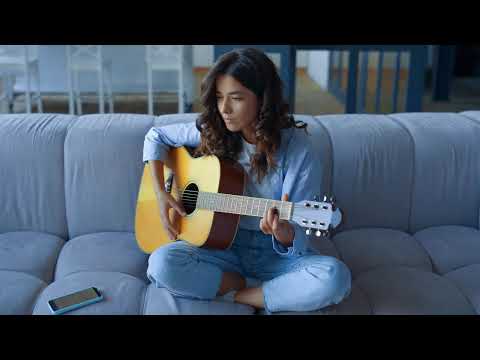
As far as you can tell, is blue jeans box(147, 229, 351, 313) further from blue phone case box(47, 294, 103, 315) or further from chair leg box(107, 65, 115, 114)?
chair leg box(107, 65, 115, 114)

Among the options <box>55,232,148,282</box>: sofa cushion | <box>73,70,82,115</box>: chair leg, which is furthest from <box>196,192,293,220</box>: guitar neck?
<box>73,70,82,115</box>: chair leg

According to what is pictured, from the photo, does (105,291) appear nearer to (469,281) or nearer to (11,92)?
(469,281)

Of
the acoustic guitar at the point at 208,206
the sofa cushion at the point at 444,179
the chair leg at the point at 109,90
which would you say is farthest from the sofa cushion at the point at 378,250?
the chair leg at the point at 109,90

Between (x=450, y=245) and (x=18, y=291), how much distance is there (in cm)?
142

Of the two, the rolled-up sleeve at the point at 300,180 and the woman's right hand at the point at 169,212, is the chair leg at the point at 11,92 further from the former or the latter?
the rolled-up sleeve at the point at 300,180

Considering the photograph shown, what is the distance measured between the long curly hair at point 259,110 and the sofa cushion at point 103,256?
44cm

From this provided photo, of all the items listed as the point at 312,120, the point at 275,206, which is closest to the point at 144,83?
the point at 312,120

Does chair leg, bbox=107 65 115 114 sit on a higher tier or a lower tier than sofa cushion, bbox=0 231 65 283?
higher

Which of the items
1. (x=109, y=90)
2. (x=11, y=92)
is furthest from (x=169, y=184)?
(x=11, y=92)

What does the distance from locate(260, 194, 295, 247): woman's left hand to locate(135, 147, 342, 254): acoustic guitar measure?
0.02 metres

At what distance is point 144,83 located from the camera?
520cm

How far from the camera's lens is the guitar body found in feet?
5.37

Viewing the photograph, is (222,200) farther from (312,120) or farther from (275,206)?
(312,120)

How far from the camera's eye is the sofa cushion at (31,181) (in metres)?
2.01
